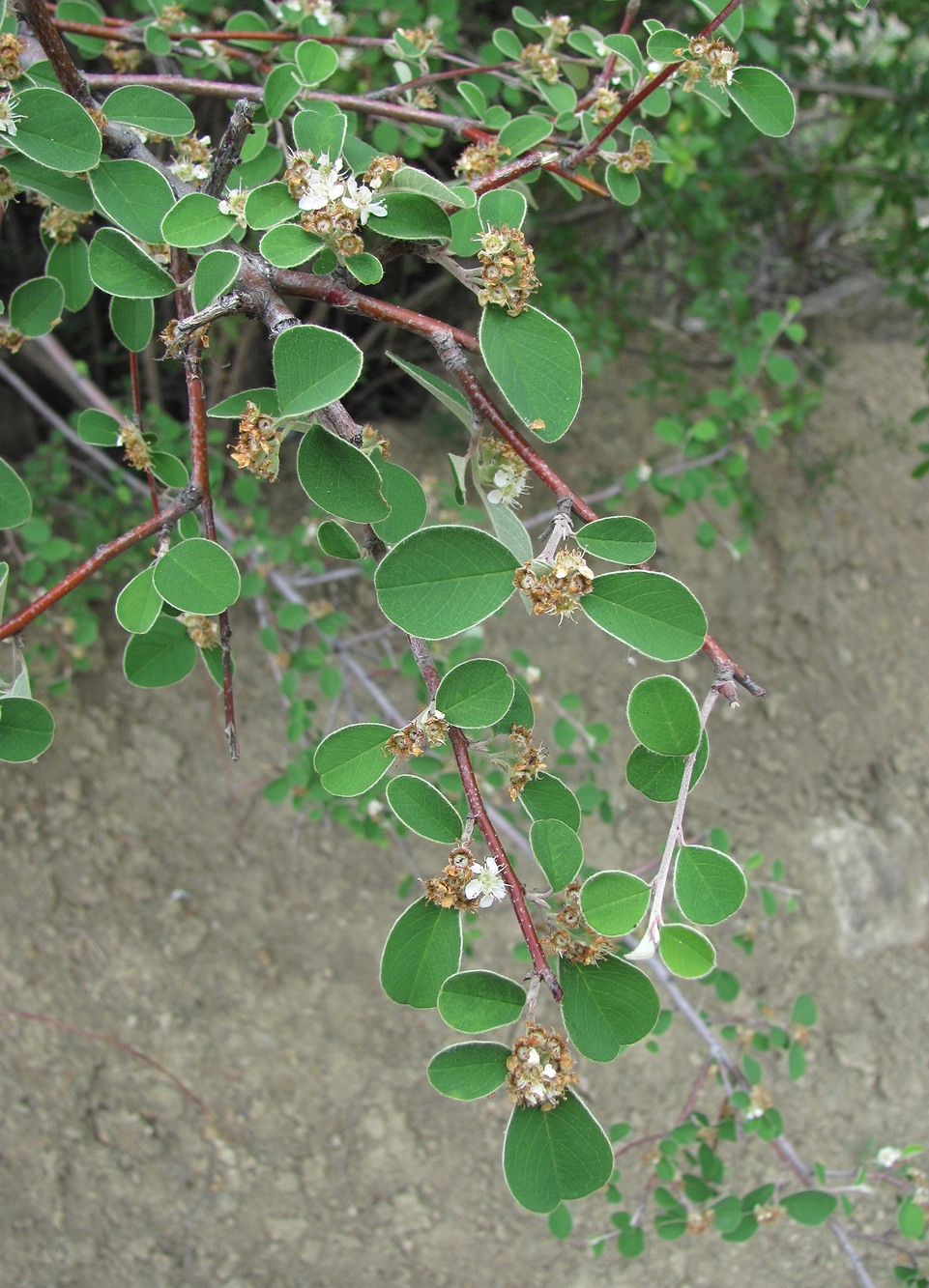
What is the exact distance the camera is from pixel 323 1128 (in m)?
2.16

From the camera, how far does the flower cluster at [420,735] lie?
0.62 meters

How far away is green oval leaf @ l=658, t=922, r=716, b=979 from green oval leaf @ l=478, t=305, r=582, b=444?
342 millimetres

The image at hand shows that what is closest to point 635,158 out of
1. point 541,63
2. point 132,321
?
point 541,63

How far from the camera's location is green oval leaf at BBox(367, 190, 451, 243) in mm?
628

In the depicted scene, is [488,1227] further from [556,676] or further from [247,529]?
[247,529]

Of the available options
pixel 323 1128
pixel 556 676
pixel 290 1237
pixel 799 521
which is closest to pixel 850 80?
pixel 799 521

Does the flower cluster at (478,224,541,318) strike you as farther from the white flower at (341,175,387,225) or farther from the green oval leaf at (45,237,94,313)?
the green oval leaf at (45,237,94,313)

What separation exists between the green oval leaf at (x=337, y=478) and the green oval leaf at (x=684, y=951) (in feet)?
1.12

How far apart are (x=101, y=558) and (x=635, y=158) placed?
61 cm

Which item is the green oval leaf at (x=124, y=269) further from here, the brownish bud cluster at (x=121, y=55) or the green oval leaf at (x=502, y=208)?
the brownish bud cluster at (x=121, y=55)

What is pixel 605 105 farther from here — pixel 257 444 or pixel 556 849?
pixel 556 849

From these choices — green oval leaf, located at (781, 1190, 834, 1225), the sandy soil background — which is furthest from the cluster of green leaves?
the sandy soil background

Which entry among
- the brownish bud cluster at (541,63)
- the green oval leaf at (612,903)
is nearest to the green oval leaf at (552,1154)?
the green oval leaf at (612,903)

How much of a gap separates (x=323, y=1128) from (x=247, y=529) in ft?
4.49
